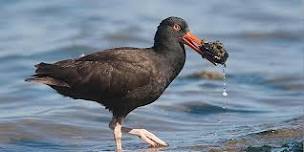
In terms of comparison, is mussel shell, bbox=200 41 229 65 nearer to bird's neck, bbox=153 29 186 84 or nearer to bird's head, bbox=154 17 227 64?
bird's head, bbox=154 17 227 64

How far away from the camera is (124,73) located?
32.2 feet

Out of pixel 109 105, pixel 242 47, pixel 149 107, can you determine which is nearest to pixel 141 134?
pixel 109 105

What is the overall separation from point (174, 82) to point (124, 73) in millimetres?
4620

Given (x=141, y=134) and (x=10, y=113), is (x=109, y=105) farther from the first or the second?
(x=10, y=113)

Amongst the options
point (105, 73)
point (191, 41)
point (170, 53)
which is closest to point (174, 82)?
point (191, 41)

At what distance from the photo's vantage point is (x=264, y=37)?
18297 millimetres

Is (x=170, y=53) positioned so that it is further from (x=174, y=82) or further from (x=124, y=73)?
(x=174, y=82)

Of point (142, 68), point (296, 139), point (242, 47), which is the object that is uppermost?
point (242, 47)

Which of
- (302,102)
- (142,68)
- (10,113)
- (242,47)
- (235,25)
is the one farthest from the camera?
(235,25)

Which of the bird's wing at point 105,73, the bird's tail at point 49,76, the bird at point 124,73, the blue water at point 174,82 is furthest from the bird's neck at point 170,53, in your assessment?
the bird's tail at point 49,76

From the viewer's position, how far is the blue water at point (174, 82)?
11.3m

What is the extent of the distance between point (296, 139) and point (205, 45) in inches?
52.9

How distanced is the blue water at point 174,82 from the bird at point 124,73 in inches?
30.0

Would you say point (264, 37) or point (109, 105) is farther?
point (264, 37)
